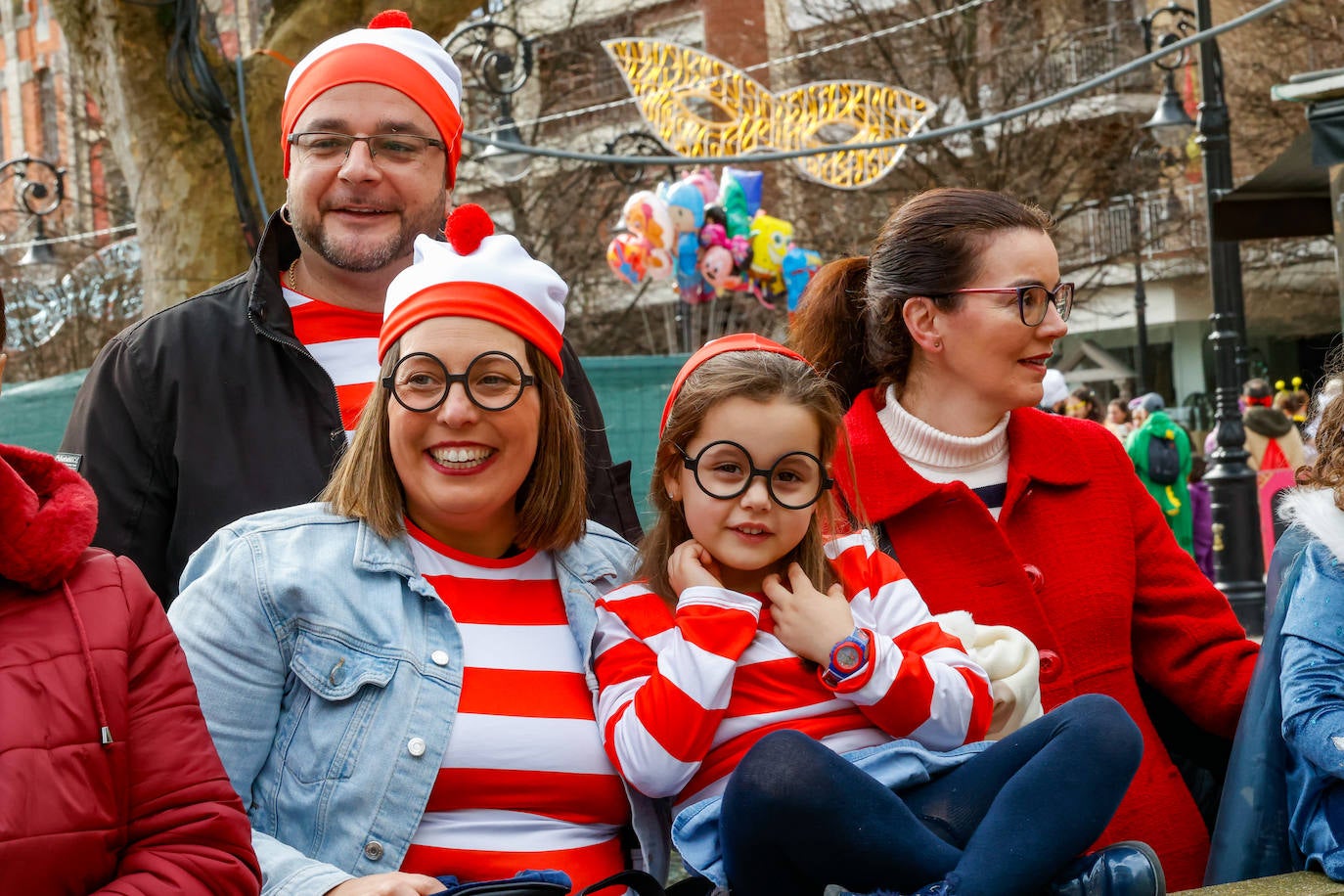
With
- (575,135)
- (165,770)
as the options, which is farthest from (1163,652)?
(575,135)

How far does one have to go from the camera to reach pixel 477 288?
269cm

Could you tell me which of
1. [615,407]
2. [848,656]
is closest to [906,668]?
[848,656]

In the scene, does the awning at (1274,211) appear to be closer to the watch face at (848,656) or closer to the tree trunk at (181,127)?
the tree trunk at (181,127)

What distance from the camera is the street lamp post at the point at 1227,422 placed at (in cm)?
1223

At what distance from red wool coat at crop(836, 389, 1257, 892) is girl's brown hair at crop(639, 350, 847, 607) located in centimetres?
26

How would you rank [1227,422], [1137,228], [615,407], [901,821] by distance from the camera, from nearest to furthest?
[901,821], [615,407], [1227,422], [1137,228]

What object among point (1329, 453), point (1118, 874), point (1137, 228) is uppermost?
point (1137, 228)

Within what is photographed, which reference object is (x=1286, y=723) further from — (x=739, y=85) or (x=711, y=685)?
(x=739, y=85)

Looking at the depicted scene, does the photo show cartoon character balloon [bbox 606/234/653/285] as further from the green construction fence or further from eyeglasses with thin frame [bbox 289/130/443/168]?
eyeglasses with thin frame [bbox 289/130/443/168]

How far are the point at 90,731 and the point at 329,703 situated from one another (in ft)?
1.81

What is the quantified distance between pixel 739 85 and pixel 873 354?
12341 millimetres

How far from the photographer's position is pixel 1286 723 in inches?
103

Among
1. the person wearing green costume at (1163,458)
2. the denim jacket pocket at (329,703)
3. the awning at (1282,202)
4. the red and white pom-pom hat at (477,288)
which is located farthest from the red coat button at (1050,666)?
the person wearing green costume at (1163,458)

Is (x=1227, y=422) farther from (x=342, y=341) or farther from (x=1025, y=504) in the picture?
(x=342, y=341)
